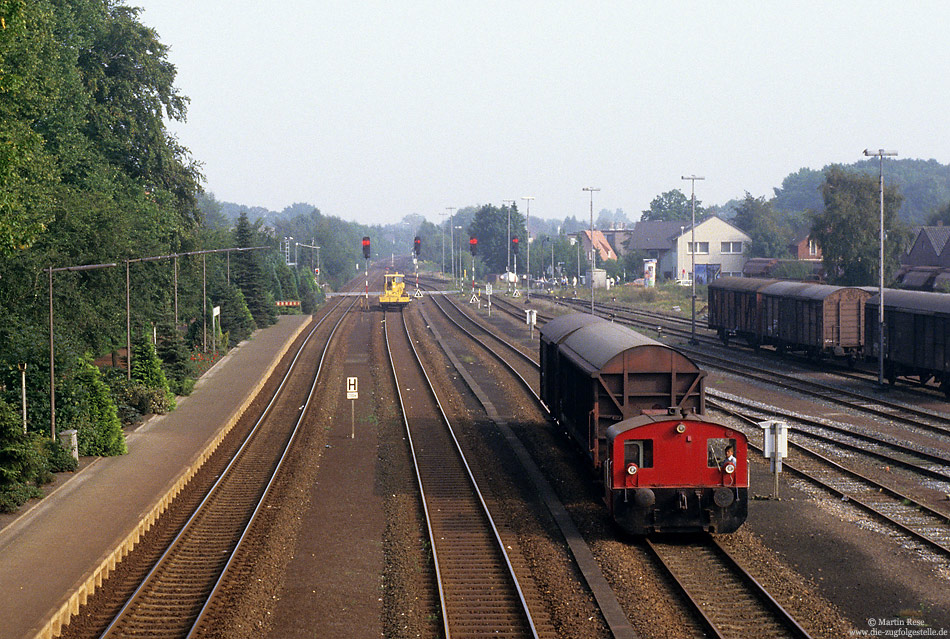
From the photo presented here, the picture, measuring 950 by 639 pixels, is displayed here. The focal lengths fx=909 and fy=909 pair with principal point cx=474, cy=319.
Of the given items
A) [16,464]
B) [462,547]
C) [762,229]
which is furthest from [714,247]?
[16,464]

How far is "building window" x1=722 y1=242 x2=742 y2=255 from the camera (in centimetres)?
10800

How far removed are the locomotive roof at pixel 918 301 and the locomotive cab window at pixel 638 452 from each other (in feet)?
61.8

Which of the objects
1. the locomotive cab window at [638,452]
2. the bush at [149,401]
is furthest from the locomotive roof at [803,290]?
the bush at [149,401]

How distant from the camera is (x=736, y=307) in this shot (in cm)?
4650

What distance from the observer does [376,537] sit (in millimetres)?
16750

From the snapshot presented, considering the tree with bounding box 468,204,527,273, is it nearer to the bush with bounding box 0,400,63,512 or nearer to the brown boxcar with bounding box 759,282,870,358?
the brown boxcar with bounding box 759,282,870,358

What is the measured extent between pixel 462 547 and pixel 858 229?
5860 cm

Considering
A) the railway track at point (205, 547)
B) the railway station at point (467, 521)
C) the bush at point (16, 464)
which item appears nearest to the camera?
the railway track at point (205, 547)

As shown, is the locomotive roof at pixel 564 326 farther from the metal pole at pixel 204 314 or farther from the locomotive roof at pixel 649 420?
the metal pole at pixel 204 314

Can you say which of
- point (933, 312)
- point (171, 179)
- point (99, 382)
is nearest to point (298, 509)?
point (99, 382)

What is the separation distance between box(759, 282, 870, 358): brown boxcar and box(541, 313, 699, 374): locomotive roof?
15.5 m

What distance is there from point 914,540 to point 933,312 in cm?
1681

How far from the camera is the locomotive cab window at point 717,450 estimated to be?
15.4 m

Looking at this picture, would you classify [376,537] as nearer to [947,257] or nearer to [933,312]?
[933,312]
